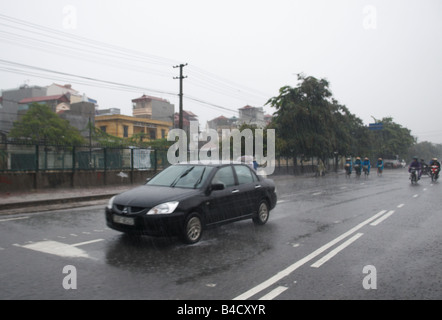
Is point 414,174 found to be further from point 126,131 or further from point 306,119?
point 126,131

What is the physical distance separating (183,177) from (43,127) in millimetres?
41455

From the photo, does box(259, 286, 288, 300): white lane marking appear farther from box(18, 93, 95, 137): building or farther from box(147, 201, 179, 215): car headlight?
box(18, 93, 95, 137): building

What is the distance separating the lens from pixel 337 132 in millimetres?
40500

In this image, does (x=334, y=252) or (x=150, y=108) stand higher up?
(x=150, y=108)

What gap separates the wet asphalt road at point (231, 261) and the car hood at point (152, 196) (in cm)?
75

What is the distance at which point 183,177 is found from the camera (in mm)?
7328

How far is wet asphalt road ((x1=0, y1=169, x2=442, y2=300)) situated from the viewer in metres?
4.29

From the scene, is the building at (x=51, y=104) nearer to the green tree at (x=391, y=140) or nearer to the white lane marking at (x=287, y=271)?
the white lane marking at (x=287, y=271)

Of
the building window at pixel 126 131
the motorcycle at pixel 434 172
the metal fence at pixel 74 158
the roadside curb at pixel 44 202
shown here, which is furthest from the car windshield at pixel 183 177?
the building window at pixel 126 131

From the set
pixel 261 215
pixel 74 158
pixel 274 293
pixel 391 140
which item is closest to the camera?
pixel 274 293

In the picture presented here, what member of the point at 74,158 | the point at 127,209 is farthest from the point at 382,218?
the point at 74,158

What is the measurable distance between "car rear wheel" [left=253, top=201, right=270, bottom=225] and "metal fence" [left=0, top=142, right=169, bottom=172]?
1186cm

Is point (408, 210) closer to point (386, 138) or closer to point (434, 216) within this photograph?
point (434, 216)

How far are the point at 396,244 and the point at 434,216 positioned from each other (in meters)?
4.12
